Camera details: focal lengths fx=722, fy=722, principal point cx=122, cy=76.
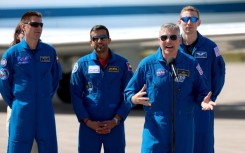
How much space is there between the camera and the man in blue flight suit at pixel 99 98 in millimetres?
7082

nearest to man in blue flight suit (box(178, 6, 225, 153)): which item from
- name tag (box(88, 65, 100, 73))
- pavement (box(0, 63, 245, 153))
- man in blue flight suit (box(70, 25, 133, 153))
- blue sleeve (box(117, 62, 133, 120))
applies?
blue sleeve (box(117, 62, 133, 120))

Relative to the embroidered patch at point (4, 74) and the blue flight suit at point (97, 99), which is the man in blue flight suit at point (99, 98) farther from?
the embroidered patch at point (4, 74)

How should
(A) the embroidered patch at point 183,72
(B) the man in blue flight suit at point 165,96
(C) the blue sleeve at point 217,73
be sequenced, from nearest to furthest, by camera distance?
(B) the man in blue flight suit at point 165,96 < (A) the embroidered patch at point 183,72 < (C) the blue sleeve at point 217,73

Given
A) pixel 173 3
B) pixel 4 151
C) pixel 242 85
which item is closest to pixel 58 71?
pixel 4 151

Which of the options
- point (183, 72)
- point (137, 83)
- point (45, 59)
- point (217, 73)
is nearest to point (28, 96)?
point (45, 59)

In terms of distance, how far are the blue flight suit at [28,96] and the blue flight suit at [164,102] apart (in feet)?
3.53

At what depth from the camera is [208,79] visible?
734cm

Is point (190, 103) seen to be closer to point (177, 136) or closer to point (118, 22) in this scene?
point (177, 136)

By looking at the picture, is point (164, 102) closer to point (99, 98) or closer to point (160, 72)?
point (160, 72)

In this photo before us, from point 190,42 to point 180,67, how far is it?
1.15 metres

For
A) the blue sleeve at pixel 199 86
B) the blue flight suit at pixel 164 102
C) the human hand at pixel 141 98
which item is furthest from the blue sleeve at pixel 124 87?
the human hand at pixel 141 98

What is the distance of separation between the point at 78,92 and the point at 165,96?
4.23 feet

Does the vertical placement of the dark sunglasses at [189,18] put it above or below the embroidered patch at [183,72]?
above

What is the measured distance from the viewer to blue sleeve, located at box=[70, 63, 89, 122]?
7.09m
